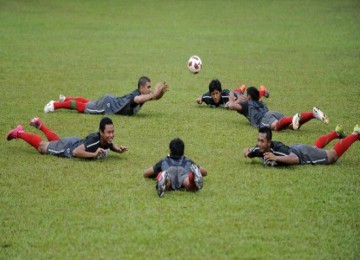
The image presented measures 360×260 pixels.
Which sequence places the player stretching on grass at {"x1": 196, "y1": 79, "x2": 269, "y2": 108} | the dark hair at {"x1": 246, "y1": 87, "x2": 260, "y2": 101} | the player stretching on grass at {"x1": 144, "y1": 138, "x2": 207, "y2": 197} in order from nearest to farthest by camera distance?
the player stretching on grass at {"x1": 144, "y1": 138, "x2": 207, "y2": 197} → the dark hair at {"x1": 246, "y1": 87, "x2": 260, "y2": 101} → the player stretching on grass at {"x1": 196, "y1": 79, "x2": 269, "y2": 108}

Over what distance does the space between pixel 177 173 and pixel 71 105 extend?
235 inches

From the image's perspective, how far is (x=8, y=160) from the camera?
470 inches

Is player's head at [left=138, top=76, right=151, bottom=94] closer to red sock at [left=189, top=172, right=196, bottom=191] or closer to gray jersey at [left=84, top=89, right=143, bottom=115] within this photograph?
gray jersey at [left=84, top=89, right=143, bottom=115]

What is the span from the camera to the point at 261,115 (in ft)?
47.3

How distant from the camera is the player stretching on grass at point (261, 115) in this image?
13.8 metres

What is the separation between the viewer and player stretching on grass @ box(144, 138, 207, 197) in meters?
9.96

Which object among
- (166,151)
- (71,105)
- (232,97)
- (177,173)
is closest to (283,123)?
(232,97)

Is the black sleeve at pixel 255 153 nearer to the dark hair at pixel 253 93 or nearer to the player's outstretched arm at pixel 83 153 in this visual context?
the player's outstretched arm at pixel 83 153

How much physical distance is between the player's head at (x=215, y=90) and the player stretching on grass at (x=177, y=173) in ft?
19.1

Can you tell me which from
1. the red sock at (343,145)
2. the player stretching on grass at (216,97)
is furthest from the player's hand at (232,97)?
the red sock at (343,145)

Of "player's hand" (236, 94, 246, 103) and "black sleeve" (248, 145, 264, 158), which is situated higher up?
"player's hand" (236, 94, 246, 103)

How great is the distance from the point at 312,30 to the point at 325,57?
6.31 m

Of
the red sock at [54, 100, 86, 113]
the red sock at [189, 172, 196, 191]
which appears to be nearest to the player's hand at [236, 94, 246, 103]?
the red sock at [54, 100, 86, 113]

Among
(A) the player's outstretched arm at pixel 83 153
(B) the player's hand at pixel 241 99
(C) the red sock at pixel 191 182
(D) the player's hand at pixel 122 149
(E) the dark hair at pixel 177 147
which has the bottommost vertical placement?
(C) the red sock at pixel 191 182
